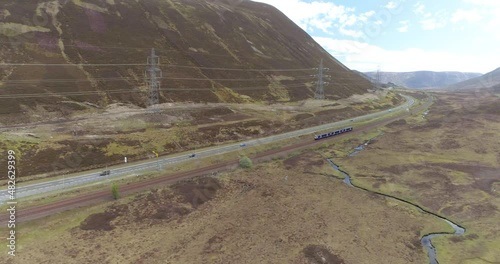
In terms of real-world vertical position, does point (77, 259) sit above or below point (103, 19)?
below

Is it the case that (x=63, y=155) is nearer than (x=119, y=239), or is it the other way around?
(x=119, y=239)

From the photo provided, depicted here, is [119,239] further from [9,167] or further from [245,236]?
[9,167]

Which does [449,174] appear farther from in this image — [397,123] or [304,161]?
[397,123]

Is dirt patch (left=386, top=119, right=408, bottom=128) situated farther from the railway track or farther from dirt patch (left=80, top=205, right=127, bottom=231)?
dirt patch (left=80, top=205, right=127, bottom=231)

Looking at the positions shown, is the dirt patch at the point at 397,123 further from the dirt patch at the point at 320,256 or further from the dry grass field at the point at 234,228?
the dirt patch at the point at 320,256

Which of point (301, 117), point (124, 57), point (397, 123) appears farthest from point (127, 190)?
point (397, 123)

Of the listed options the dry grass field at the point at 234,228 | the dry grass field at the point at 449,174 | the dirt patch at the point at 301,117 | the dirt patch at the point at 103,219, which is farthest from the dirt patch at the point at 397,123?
the dirt patch at the point at 103,219

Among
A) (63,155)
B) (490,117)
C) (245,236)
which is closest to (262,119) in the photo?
(63,155)
